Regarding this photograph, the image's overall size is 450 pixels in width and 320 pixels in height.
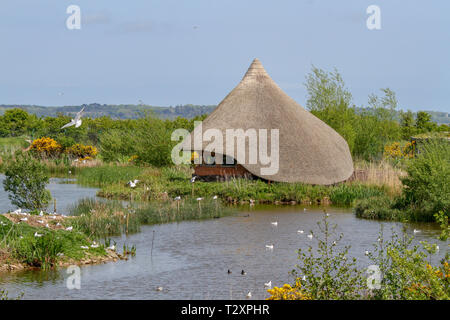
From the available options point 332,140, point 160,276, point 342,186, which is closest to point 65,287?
point 160,276

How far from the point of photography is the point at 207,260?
1312 cm

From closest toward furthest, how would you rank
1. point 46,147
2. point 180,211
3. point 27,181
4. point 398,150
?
1. point 27,181
2. point 180,211
3. point 398,150
4. point 46,147

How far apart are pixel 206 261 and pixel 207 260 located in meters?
0.10

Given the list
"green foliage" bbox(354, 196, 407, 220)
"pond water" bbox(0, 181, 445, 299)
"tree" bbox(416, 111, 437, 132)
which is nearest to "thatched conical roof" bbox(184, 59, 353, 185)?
"green foliage" bbox(354, 196, 407, 220)

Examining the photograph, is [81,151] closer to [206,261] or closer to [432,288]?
[206,261]

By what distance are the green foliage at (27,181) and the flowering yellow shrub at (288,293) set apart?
10476 mm

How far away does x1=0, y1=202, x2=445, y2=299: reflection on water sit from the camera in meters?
10.6

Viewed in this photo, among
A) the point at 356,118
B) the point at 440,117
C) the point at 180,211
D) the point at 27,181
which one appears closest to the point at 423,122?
the point at 356,118

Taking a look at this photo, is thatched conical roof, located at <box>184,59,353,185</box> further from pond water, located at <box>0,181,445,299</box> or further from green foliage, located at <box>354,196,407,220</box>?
pond water, located at <box>0,181,445,299</box>

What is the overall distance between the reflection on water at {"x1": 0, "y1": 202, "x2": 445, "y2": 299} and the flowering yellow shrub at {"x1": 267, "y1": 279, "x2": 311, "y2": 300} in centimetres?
200

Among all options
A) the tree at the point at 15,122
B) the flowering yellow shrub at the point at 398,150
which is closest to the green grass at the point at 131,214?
the flowering yellow shrub at the point at 398,150

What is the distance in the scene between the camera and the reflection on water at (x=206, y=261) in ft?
34.8
